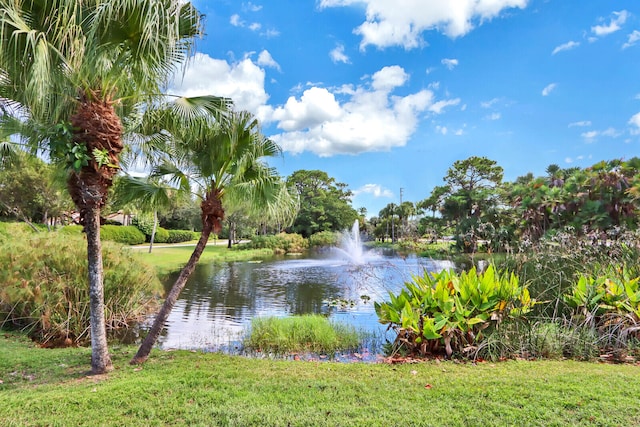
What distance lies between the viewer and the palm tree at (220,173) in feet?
18.1

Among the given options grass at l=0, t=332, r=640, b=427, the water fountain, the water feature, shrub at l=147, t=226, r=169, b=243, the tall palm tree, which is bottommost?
the water feature

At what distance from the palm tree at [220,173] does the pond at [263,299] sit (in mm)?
1934

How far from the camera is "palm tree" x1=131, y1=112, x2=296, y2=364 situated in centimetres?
553

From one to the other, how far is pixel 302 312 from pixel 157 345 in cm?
424

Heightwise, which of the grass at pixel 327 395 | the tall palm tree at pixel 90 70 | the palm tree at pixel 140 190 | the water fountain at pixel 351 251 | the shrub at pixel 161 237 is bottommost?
the grass at pixel 327 395

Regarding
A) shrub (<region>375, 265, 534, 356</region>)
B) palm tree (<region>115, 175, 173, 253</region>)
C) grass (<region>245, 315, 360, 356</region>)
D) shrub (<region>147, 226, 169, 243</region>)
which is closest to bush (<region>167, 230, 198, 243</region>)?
shrub (<region>147, 226, 169, 243</region>)

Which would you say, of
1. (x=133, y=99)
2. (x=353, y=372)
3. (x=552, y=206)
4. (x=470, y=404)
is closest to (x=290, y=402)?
(x=353, y=372)

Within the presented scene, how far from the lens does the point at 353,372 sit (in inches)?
180

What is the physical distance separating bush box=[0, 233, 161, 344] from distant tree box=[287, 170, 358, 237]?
35.6 meters

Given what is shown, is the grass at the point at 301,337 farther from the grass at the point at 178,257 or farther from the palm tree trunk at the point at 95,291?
the grass at the point at 178,257

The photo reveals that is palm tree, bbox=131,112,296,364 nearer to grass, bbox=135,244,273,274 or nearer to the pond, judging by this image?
the pond

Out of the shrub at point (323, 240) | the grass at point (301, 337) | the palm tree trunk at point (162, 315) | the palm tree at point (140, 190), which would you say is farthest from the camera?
the shrub at point (323, 240)

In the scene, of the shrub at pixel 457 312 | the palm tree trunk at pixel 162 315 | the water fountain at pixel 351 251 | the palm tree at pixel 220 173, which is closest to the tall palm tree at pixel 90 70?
the palm tree trunk at pixel 162 315

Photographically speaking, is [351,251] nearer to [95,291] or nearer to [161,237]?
[161,237]
